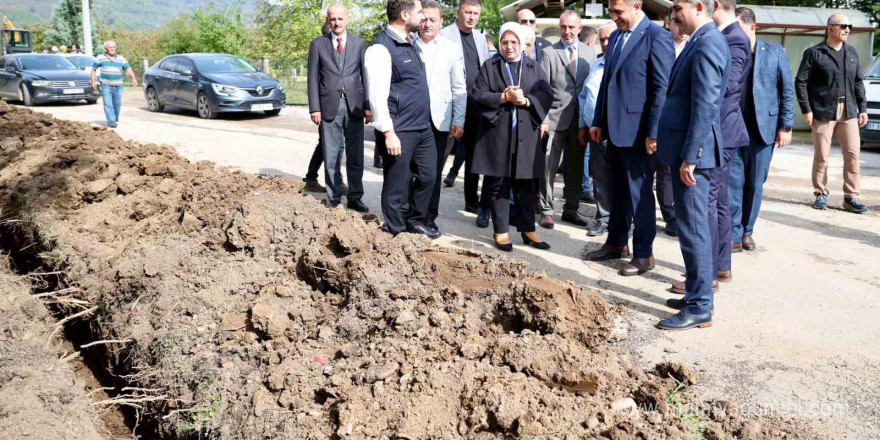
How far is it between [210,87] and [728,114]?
14.0 metres

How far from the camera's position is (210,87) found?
17.1 meters

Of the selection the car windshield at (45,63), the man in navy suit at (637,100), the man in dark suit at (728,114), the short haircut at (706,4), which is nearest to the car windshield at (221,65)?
the car windshield at (45,63)

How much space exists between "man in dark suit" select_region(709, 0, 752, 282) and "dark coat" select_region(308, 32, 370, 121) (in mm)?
3606

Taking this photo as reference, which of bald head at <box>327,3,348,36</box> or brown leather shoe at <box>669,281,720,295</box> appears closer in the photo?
brown leather shoe at <box>669,281,720,295</box>

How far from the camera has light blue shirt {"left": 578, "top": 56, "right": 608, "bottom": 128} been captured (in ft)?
22.9

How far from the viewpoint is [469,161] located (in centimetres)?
651

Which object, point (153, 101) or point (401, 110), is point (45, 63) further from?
point (401, 110)

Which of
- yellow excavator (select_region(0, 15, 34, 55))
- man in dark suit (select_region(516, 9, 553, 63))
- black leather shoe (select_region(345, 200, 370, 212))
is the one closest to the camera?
man in dark suit (select_region(516, 9, 553, 63))

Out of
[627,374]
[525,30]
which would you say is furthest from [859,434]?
[525,30]

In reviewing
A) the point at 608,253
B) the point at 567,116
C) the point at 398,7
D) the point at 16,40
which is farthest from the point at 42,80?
the point at 16,40

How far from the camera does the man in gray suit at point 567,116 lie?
7371 millimetres

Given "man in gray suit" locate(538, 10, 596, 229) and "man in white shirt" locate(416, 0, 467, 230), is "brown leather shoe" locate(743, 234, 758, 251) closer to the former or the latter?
"man in gray suit" locate(538, 10, 596, 229)

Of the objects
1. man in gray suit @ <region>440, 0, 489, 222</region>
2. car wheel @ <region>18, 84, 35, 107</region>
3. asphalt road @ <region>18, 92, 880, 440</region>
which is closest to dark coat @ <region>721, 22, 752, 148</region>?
asphalt road @ <region>18, 92, 880, 440</region>

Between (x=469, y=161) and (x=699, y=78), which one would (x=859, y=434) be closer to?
(x=699, y=78)
